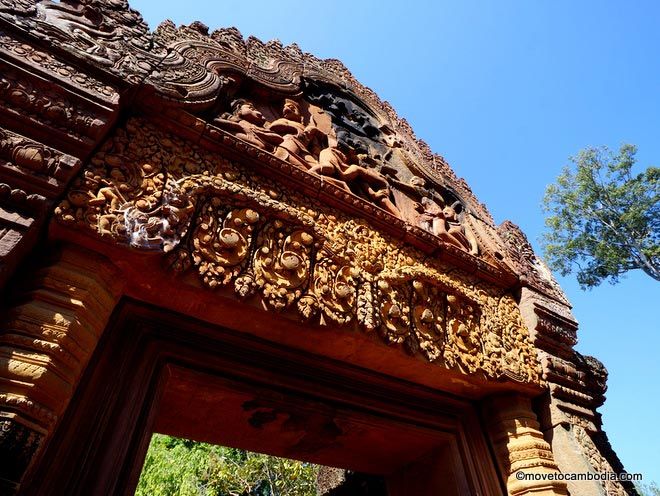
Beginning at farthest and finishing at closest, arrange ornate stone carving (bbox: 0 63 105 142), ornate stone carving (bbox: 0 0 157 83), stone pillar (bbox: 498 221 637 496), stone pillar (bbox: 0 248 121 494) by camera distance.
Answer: stone pillar (bbox: 498 221 637 496)
ornate stone carving (bbox: 0 0 157 83)
ornate stone carving (bbox: 0 63 105 142)
stone pillar (bbox: 0 248 121 494)

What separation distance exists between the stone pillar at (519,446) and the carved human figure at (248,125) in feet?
8.08

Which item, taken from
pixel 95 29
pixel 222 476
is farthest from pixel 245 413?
pixel 222 476

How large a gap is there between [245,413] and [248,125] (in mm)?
1876

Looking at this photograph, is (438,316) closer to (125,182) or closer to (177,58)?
(125,182)

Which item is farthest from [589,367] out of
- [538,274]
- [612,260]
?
[612,260]

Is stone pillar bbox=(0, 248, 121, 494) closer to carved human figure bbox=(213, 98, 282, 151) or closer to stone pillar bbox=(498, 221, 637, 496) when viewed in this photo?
carved human figure bbox=(213, 98, 282, 151)

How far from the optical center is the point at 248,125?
9.27ft

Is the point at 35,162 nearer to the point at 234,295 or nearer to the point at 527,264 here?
the point at 234,295

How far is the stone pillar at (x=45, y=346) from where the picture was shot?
126cm

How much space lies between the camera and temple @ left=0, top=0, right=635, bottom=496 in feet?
5.31

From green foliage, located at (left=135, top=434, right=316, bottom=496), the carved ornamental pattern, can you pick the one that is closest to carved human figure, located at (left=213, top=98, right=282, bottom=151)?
the carved ornamental pattern

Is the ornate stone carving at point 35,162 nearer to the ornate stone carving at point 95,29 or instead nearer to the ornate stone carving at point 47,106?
the ornate stone carving at point 47,106

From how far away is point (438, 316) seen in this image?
278cm

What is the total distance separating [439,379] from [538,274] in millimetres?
1799
